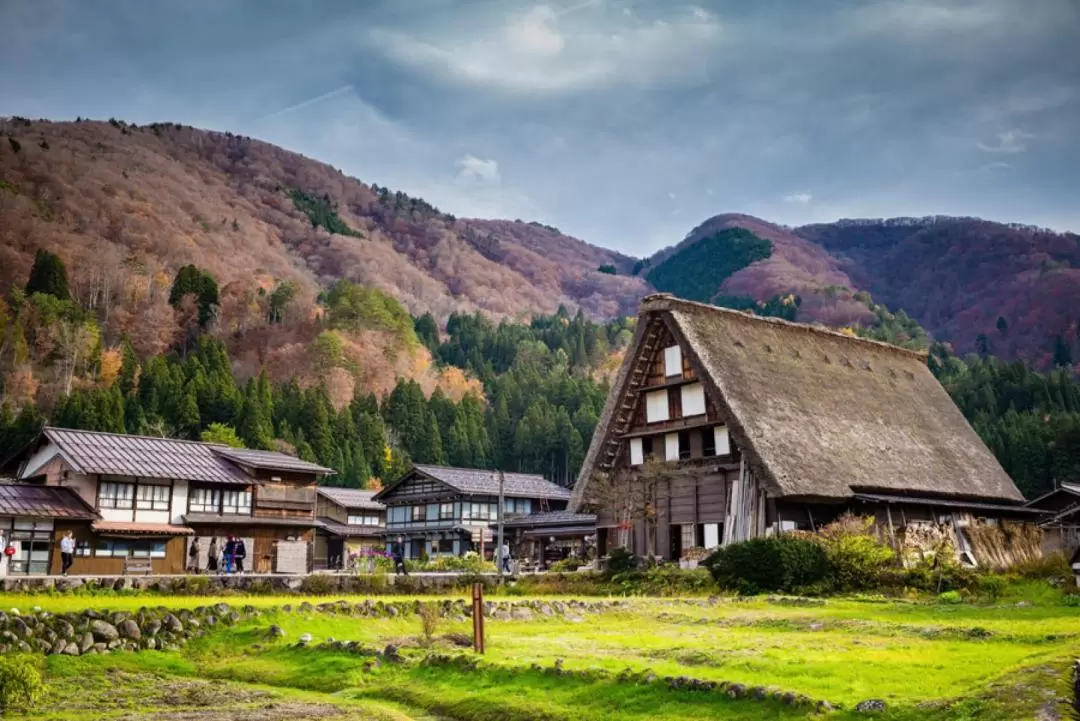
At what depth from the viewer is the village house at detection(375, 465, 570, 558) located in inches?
2388

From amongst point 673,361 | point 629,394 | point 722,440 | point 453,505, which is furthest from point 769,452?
point 453,505

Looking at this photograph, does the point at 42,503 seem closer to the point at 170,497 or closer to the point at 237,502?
the point at 170,497

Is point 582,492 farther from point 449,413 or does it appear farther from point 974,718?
point 449,413

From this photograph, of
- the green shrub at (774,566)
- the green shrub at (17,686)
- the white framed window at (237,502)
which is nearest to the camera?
the green shrub at (17,686)

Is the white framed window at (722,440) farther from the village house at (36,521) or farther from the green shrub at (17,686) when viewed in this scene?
the village house at (36,521)

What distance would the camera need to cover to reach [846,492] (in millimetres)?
32031

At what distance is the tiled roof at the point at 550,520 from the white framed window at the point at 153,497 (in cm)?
2109

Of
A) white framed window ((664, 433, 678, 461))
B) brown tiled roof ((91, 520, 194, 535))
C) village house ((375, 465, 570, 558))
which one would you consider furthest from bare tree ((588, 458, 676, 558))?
village house ((375, 465, 570, 558))

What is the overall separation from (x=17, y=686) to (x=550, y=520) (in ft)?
147

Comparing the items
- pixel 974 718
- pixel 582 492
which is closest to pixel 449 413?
pixel 582 492

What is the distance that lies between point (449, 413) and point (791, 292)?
Result: 117m

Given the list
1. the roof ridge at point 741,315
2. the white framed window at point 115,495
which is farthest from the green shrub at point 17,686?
the white framed window at point 115,495

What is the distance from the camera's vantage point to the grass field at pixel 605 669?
10.2 meters

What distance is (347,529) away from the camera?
6612cm
